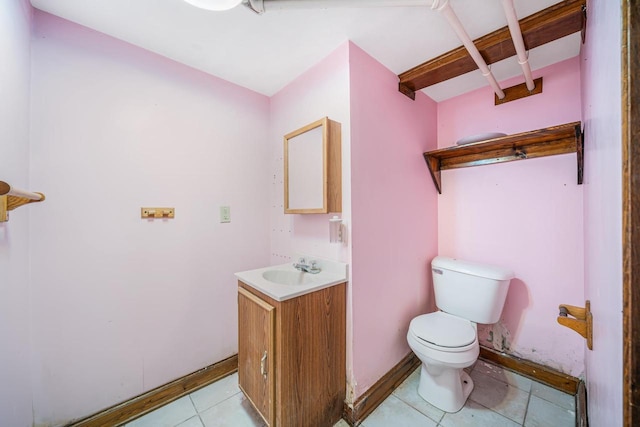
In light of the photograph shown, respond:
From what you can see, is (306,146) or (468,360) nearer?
(468,360)

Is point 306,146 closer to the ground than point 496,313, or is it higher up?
higher up

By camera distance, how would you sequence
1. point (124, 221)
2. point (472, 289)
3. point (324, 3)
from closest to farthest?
point (324, 3)
point (124, 221)
point (472, 289)

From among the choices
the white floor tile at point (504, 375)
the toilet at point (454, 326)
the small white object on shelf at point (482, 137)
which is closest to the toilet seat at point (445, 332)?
the toilet at point (454, 326)

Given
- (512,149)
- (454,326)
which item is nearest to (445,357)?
(454,326)

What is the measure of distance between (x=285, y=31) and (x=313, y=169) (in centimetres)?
77

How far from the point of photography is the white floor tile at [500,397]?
1.38 meters

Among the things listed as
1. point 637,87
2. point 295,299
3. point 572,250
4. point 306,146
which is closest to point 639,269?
point 637,87

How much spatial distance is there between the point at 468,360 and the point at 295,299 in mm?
1050

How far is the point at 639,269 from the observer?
0.32 meters

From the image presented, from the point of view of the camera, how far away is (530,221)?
167cm

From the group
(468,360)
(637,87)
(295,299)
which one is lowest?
(468,360)

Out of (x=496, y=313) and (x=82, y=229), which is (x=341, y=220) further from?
(x=82, y=229)

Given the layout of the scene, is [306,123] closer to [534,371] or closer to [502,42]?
[502,42]

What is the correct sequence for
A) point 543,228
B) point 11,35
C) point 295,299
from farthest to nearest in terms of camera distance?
point 543,228 < point 295,299 < point 11,35
